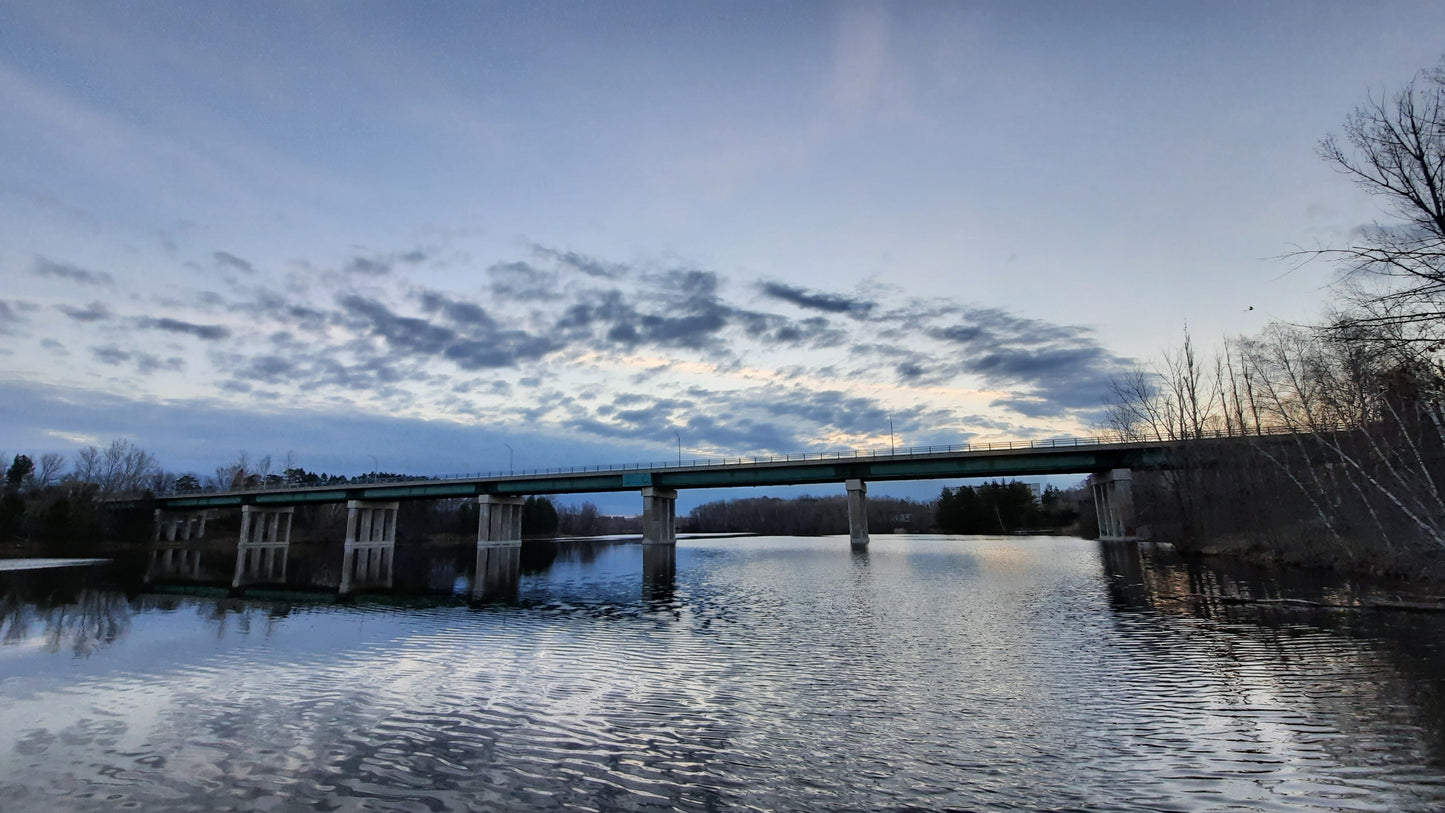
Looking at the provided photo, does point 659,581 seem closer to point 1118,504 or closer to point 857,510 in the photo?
point 857,510

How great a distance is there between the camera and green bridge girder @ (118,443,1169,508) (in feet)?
287

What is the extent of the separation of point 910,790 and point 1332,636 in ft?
58.0

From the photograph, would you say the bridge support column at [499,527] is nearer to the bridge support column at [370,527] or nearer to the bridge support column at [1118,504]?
the bridge support column at [370,527]

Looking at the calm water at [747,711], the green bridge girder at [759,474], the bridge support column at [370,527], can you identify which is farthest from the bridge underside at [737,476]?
the calm water at [747,711]

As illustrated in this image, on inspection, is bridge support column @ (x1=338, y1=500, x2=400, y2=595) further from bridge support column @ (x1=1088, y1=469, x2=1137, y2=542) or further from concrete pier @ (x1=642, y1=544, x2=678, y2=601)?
bridge support column @ (x1=1088, y1=469, x2=1137, y2=542)

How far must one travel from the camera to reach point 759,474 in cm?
10181

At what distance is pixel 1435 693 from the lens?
12828 millimetres

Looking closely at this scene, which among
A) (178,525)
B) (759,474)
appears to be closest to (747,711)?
(759,474)

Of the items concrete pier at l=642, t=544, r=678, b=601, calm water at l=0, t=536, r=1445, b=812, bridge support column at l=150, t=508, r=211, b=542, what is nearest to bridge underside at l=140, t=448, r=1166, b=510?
bridge support column at l=150, t=508, r=211, b=542

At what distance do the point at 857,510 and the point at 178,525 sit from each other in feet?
470

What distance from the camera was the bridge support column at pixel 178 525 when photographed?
132 m

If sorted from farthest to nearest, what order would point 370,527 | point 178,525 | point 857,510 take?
point 178,525, point 370,527, point 857,510

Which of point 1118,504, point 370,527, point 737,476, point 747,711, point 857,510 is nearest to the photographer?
point 747,711

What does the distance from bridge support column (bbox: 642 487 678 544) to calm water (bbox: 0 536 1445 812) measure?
253 feet
